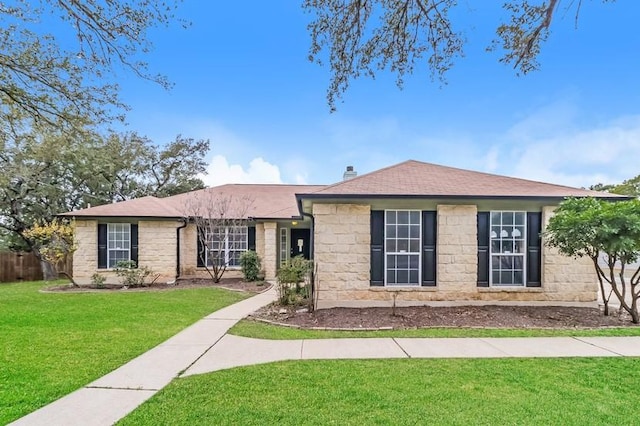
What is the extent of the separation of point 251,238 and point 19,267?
43.8ft

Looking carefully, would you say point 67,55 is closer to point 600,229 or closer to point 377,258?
point 377,258

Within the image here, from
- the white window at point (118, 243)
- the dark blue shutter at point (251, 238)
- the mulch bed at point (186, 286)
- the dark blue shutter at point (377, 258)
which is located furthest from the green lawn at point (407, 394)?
the white window at point (118, 243)

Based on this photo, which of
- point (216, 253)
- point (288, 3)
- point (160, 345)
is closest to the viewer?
point (288, 3)

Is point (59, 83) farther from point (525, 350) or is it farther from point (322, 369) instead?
point (525, 350)

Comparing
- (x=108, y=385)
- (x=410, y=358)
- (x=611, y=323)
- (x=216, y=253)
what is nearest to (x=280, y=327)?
(x=410, y=358)

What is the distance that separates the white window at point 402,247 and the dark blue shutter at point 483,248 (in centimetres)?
168

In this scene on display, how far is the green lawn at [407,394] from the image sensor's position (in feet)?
11.6

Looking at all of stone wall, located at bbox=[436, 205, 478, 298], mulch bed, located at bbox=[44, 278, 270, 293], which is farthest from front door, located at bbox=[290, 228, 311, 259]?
stone wall, located at bbox=[436, 205, 478, 298]

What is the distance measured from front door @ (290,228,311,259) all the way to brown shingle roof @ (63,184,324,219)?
1.39 meters

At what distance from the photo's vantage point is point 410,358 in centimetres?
544

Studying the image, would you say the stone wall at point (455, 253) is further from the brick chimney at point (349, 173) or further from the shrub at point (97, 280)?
the shrub at point (97, 280)

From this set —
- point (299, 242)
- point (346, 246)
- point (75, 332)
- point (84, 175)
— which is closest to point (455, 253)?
point (346, 246)

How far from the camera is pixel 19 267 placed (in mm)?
18609

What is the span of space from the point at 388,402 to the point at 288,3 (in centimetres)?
605
